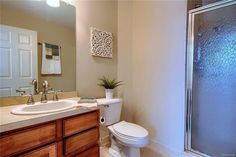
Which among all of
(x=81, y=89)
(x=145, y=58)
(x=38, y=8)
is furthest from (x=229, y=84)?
(x=38, y=8)

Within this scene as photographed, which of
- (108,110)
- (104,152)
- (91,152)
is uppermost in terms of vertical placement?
(108,110)

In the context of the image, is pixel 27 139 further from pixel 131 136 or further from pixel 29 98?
pixel 131 136

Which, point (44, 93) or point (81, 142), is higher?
point (44, 93)

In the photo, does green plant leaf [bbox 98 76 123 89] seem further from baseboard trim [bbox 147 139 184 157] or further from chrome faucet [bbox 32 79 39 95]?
baseboard trim [bbox 147 139 184 157]

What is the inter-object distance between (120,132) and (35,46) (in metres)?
1.22

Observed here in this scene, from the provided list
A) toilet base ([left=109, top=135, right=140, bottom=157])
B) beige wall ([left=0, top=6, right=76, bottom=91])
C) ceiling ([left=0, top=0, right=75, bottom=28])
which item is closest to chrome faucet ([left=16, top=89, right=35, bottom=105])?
beige wall ([left=0, top=6, right=76, bottom=91])

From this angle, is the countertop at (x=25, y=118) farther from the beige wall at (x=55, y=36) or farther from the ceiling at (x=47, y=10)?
the ceiling at (x=47, y=10)

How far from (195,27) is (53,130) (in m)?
1.74

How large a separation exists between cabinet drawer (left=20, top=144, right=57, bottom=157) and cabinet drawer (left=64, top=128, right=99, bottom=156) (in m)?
0.09

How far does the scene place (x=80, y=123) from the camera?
1254 millimetres

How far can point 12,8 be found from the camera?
1.34 m

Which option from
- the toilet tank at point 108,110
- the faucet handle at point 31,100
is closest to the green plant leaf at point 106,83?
the toilet tank at point 108,110

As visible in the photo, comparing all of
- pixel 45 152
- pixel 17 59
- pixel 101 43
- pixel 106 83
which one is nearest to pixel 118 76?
pixel 106 83

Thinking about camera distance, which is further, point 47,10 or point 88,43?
point 88,43
